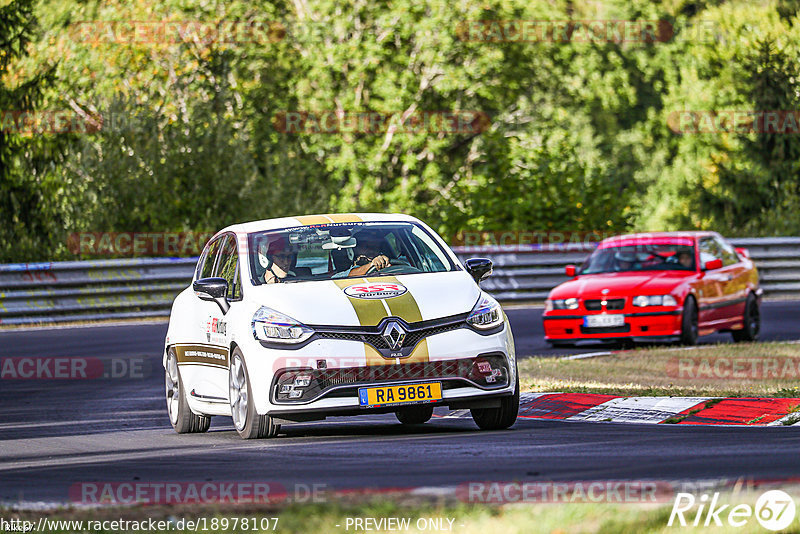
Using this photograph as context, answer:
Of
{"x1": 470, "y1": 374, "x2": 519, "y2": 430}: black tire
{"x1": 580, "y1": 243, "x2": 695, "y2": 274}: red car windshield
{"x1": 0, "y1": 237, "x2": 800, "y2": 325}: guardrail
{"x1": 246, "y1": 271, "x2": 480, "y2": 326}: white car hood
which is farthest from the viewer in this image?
{"x1": 0, "y1": 237, "x2": 800, "y2": 325}: guardrail

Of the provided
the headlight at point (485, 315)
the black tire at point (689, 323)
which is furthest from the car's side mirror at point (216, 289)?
the black tire at point (689, 323)

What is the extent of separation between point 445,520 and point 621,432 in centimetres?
416

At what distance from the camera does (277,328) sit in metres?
10.2

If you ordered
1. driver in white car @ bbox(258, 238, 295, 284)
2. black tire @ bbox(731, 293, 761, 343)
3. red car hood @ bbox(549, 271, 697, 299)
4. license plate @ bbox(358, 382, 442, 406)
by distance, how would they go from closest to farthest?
license plate @ bbox(358, 382, 442, 406) < driver in white car @ bbox(258, 238, 295, 284) < red car hood @ bbox(549, 271, 697, 299) < black tire @ bbox(731, 293, 761, 343)

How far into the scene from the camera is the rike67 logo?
5.98 m

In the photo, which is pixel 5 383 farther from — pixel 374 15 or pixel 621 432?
pixel 374 15

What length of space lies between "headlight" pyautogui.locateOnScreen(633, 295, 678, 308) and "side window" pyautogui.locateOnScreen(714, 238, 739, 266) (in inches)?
78.9

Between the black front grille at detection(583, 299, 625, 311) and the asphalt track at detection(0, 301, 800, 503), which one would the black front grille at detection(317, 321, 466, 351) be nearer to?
the asphalt track at detection(0, 301, 800, 503)

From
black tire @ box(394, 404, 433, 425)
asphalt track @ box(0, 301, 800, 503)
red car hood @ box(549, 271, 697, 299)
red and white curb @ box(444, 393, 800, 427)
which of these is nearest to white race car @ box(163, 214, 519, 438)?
black tire @ box(394, 404, 433, 425)

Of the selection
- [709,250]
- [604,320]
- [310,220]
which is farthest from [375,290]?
[709,250]

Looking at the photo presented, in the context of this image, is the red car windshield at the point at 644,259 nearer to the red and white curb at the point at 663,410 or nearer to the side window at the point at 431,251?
the red and white curb at the point at 663,410

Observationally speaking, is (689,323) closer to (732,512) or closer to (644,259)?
(644,259)

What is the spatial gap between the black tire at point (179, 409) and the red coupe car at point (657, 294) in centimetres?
734

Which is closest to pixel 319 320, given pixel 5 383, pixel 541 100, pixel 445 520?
pixel 445 520
